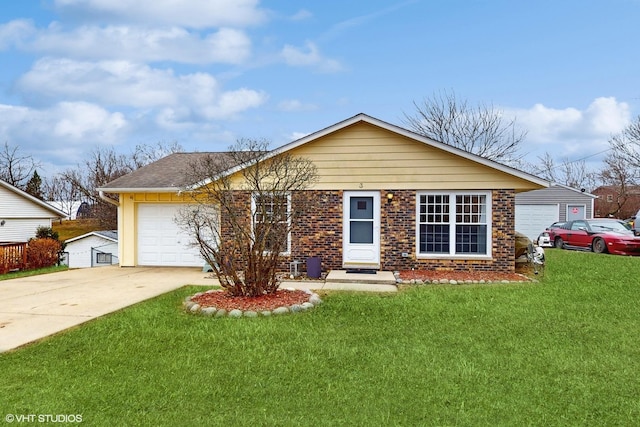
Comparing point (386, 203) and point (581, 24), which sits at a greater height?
point (581, 24)

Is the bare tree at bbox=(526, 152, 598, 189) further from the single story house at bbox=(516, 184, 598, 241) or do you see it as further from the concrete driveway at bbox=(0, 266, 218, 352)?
the concrete driveway at bbox=(0, 266, 218, 352)

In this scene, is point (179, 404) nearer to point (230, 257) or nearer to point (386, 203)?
point (230, 257)

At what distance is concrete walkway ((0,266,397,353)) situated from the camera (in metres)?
6.42

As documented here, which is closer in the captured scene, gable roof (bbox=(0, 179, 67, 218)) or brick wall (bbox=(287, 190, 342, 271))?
brick wall (bbox=(287, 190, 342, 271))

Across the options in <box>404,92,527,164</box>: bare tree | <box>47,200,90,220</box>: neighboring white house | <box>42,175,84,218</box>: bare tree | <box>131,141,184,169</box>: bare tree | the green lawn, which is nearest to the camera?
the green lawn

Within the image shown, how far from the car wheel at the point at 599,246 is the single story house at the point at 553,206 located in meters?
6.71

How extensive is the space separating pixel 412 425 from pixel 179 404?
204 centimetres

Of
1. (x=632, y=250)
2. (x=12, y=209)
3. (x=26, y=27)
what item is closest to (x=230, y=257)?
(x=26, y=27)

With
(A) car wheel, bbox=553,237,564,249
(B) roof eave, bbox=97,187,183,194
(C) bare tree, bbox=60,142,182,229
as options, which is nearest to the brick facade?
(B) roof eave, bbox=97,187,183,194

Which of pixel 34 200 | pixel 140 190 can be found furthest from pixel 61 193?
pixel 140 190

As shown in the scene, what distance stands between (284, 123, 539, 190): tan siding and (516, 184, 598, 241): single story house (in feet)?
51.3

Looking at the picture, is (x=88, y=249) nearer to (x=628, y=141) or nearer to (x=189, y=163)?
(x=189, y=163)

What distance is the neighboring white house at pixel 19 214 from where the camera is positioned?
22.2m

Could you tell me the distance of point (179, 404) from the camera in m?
3.80
